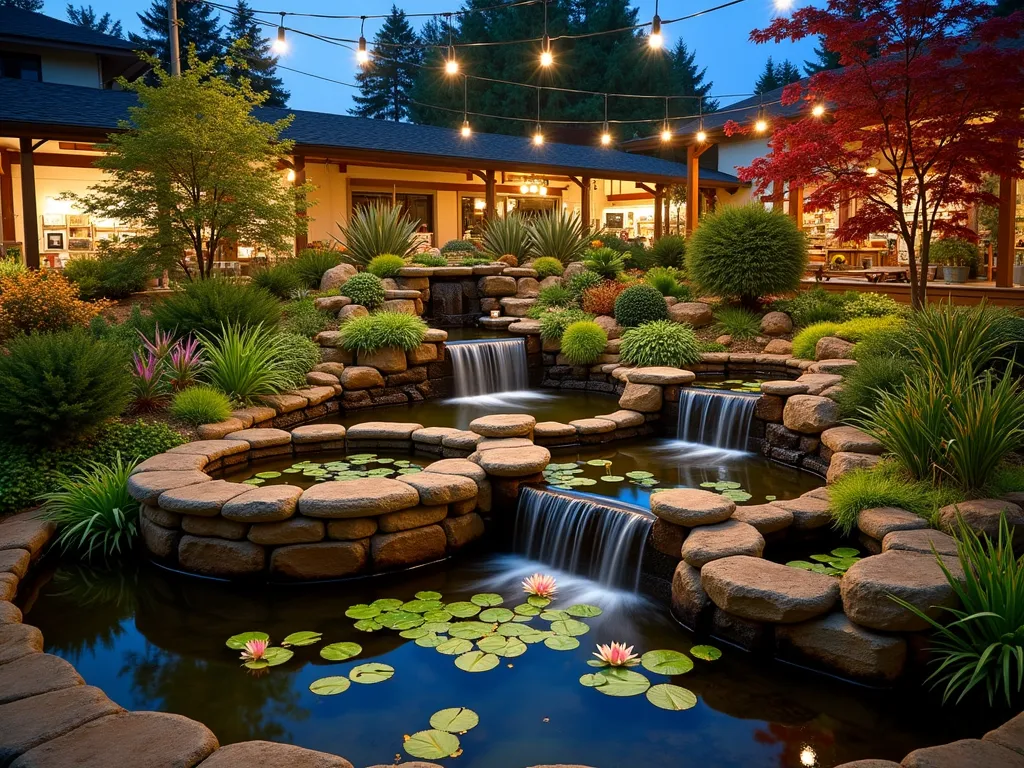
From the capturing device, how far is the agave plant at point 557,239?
15156 millimetres

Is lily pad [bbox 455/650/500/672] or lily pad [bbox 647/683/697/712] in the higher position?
lily pad [bbox 455/650/500/672]

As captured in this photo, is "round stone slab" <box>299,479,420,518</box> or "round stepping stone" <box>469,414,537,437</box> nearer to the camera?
"round stone slab" <box>299,479,420,518</box>

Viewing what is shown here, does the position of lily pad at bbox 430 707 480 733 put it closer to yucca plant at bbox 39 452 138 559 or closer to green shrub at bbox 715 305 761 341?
yucca plant at bbox 39 452 138 559

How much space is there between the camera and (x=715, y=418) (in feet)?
25.8

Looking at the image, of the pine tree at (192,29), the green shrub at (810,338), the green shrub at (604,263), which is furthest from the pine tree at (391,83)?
the green shrub at (810,338)

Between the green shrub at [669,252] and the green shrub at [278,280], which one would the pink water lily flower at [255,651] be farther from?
the green shrub at [669,252]

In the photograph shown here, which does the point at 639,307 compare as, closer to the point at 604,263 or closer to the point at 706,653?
the point at 604,263

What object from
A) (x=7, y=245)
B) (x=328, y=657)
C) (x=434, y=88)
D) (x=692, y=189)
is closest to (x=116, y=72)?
(x=7, y=245)

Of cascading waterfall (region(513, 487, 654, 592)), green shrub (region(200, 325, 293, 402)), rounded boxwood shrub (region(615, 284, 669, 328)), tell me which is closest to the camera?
cascading waterfall (region(513, 487, 654, 592))

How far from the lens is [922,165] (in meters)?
9.41

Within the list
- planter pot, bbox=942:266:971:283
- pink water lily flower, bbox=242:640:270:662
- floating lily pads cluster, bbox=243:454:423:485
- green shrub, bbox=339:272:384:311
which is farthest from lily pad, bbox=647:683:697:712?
planter pot, bbox=942:266:971:283

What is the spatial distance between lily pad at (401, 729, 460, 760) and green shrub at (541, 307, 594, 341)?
7.98 m

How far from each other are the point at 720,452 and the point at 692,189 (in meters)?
11.9

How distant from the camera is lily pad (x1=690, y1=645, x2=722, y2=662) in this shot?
3.92m
